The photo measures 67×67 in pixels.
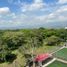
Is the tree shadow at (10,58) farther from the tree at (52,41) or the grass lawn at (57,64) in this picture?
the tree at (52,41)

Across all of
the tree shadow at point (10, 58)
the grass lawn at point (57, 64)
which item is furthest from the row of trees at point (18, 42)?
the grass lawn at point (57, 64)

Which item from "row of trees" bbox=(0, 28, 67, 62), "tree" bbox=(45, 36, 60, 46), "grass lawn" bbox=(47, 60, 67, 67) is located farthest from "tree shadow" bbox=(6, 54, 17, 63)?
"tree" bbox=(45, 36, 60, 46)

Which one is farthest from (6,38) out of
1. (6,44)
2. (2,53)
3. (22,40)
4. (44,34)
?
(44,34)

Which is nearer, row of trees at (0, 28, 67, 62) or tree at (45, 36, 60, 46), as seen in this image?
row of trees at (0, 28, 67, 62)

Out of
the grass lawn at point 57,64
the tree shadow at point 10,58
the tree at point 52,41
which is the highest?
the tree at point 52,41

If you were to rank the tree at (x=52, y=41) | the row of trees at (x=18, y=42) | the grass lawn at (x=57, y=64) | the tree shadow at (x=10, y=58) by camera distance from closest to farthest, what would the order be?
the grass lawn at (x=57, y=64) < the tree shadow at (x=10, y=58) < the row of trees at (x=18, y=42) < the tree at (x=52, y=41)

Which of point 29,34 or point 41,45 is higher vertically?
point 29,34

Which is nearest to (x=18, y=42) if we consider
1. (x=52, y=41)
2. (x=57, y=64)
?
(x=52, y=41)

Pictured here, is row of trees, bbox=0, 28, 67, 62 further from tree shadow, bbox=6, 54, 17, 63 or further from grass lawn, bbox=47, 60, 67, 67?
grass lawn, bbox=47, 60, 67, 67

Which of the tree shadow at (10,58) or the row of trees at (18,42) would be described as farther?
the row of trees at (18,42)

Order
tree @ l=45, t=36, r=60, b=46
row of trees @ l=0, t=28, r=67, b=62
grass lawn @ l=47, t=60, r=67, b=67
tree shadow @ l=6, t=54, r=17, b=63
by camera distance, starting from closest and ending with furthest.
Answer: grass lawn @ l=47, t=60, r=67, b=67 → tree shadow @ l=6, t=54, r=17, b=63 → row of trees @ l=0, t=28, r=67, b=62 → tree @ l=45, t=36, r=60, b=46

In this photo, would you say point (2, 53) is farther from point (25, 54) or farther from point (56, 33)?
point (56, 33)
